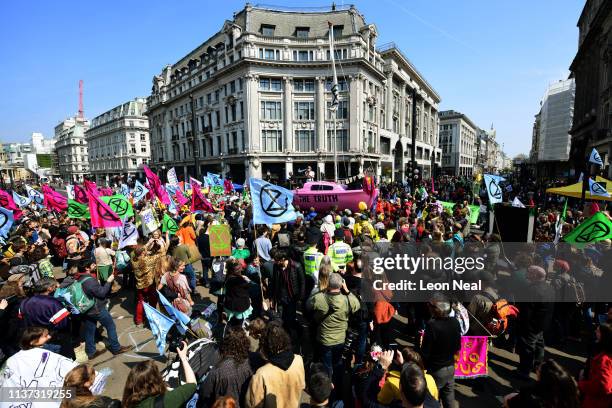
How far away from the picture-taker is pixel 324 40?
37000 millimetres

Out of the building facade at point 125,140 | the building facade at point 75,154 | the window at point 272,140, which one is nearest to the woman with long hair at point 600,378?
the window at point 272,140

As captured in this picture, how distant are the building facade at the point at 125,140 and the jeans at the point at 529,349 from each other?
87.2 metres

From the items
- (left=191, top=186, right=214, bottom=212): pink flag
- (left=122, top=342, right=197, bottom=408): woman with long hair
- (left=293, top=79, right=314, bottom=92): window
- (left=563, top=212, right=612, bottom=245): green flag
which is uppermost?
(left=293, top=79, right=314, bottom=92): window

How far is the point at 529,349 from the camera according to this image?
184 inches

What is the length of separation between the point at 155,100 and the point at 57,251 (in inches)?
2385

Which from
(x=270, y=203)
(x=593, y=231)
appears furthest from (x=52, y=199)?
(x=593, y=231)

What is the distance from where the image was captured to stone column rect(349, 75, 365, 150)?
37.0 metres

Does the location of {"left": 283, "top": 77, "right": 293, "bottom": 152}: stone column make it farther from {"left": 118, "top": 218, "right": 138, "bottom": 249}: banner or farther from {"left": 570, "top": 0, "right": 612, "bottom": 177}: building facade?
{"left": 118, "top": 218, "right": 138, "bottom": 249}: banner

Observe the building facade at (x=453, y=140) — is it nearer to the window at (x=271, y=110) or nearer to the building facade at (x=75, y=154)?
the window at (x=271, y=110)

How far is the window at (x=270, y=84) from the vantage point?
125 ft

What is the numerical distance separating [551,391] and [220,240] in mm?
→ 6671

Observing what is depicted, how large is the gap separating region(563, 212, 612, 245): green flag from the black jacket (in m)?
5.32

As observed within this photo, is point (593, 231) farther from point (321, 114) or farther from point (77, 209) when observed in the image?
point (321, 114)

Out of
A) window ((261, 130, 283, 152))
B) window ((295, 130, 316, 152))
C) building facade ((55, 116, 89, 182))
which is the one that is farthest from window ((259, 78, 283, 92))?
building facade ((55, 116, 89, 182))
